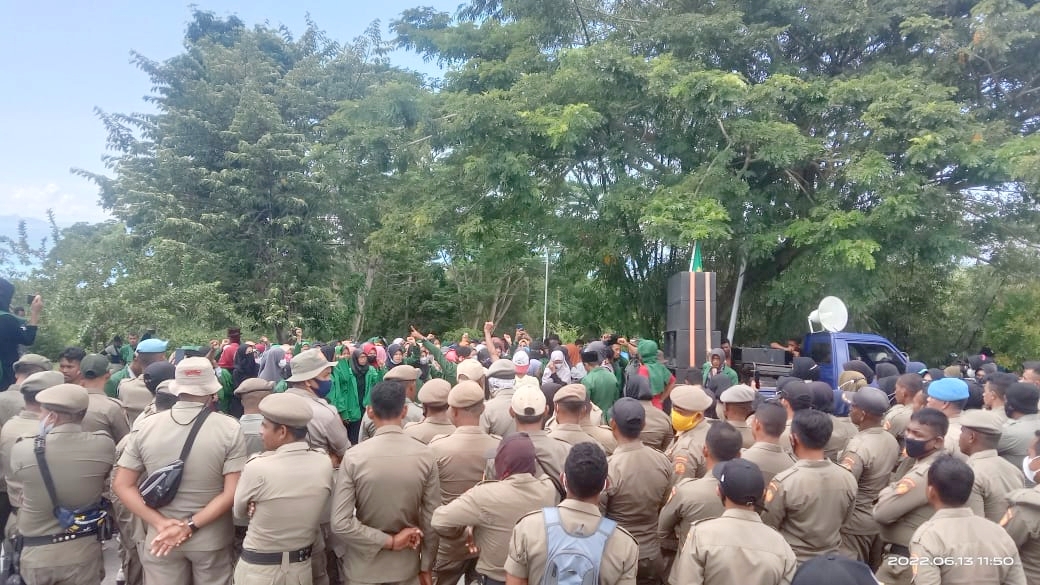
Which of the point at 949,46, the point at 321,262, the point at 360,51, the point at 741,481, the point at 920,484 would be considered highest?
the point at 360,51

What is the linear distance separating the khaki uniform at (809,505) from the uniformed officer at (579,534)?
1173 millimetres

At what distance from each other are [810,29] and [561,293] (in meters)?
10.7

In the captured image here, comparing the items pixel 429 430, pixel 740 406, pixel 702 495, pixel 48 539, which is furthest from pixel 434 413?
pixel 48 539

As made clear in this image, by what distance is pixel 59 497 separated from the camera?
12.7 ft

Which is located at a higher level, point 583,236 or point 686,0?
point 686,0

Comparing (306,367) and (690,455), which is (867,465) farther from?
(306,367)

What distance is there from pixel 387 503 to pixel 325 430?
112cm

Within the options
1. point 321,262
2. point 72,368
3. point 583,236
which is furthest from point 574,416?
point 321,262

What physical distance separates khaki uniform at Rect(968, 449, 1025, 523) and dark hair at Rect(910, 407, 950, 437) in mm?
239

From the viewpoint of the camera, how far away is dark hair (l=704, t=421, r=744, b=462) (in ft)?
12.5

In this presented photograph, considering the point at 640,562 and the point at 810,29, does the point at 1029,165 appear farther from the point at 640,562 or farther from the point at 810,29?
the point at 640,562

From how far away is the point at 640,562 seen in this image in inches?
164

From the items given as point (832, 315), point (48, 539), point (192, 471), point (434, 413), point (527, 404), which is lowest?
point (48, 539)

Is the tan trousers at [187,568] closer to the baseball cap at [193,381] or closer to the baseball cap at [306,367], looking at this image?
the baseball cap at [193,381]
